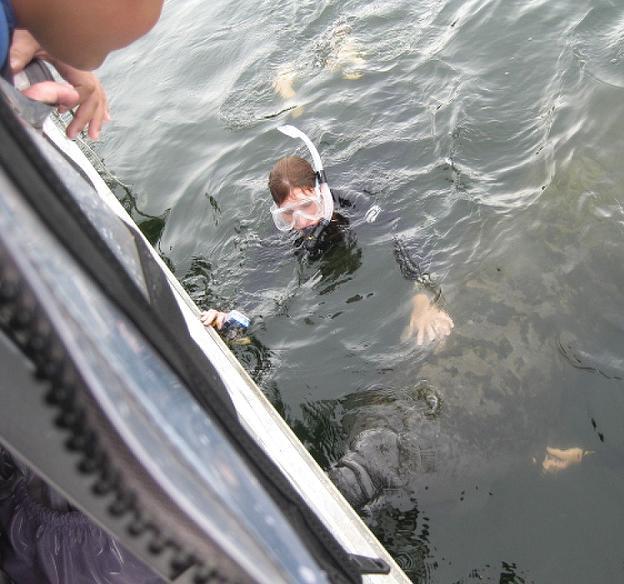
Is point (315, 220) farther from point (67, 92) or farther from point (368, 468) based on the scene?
point (67, 92)

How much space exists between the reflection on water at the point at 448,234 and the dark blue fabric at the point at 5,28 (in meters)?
2.96

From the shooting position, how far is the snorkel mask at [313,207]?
477cm

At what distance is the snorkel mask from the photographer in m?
4.77

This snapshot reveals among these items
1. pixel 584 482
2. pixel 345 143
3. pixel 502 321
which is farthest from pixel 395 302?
pixel 345 143

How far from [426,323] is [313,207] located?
54.5 inches

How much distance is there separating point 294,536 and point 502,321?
3.17 m

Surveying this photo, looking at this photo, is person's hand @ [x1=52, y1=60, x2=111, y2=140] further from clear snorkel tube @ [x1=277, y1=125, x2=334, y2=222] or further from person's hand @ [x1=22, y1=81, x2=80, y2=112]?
clear snorkel tube @ [x1=277, y1=125, x2=334, y2=222]

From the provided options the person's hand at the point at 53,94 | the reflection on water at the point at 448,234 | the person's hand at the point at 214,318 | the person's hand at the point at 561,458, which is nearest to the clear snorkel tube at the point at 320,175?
the reflection on water at the point at 448,234

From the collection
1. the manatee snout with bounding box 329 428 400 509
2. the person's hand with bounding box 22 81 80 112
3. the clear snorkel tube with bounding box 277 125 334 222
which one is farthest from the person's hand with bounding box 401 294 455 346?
the person's hand with bounding box 22 81 80 112

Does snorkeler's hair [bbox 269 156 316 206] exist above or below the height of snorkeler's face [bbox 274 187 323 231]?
above

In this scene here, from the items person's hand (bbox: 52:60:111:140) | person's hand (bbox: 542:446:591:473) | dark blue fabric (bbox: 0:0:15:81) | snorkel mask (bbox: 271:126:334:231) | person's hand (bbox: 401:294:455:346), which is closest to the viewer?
dark blue fabric (bbox: 0:0:15:81)

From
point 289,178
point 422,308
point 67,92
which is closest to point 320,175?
point 289,178

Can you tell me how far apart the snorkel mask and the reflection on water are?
44 cm

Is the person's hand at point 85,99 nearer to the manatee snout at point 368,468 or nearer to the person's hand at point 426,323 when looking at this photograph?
the manatee snout at point 368,468
